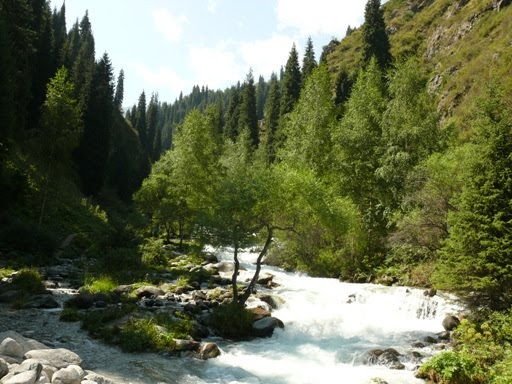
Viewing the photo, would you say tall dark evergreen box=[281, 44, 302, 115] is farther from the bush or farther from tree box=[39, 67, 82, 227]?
the bush

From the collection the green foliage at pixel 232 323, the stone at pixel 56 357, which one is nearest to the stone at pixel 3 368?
the stone at pixel 56 357

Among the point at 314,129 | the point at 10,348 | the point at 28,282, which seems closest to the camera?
the point at 10,348

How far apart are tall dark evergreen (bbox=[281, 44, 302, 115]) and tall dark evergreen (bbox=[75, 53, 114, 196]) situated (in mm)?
27722

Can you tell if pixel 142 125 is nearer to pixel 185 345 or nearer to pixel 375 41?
pixel 375 41

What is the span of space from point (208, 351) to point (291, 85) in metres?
58.4

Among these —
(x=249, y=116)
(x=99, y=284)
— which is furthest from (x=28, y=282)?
Answer: (x=249, y=116)

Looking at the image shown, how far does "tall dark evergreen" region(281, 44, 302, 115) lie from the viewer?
66750 millimetres

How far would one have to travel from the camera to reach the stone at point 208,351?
50.2ft

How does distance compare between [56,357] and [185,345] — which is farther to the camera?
[185,345]

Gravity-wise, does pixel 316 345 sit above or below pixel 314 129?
below

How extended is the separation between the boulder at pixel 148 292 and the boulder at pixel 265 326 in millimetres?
6884

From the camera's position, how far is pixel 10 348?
11.0 m

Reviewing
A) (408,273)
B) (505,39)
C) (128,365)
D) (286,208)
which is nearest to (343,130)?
(408,273)

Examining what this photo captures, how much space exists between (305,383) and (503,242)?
10844mm
